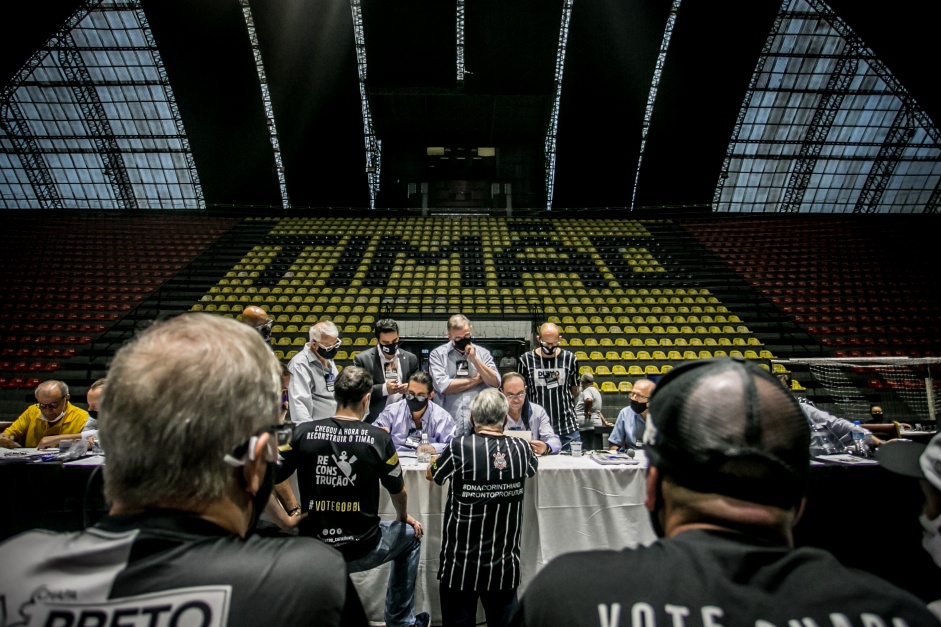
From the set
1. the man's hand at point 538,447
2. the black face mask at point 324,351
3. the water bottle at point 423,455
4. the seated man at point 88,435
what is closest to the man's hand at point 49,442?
the seated man at point 88,435

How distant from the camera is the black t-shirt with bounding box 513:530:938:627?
0.78 m

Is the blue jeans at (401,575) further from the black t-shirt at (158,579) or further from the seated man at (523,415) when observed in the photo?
the black t-shirt at (158,579)

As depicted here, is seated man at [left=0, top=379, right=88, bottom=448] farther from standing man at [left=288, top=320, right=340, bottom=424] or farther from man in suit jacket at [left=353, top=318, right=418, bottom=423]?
man in suit jacket at [left=353, top=318, right=418, bottom=423]

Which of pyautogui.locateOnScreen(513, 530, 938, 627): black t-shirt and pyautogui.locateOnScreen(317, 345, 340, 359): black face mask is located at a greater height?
pyautogui.locateOnScreen(317, 345, 340, 359): black face mask

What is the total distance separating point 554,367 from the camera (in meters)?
5.42

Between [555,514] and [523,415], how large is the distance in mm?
1374

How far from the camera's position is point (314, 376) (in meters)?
4.51

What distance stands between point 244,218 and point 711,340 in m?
17.3

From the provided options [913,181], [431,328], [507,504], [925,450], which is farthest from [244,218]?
[913,181]

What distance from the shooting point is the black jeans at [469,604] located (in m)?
2.80

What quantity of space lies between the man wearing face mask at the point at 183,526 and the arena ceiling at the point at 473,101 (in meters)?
17.1

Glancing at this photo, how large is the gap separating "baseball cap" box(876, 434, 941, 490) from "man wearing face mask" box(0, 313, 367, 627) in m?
1.67

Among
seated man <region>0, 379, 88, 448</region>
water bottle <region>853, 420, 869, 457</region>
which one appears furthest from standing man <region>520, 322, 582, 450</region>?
seated man <region>0, 379, 88, 448</region>

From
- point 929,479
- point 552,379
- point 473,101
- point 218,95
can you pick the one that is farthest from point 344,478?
point 473,101
